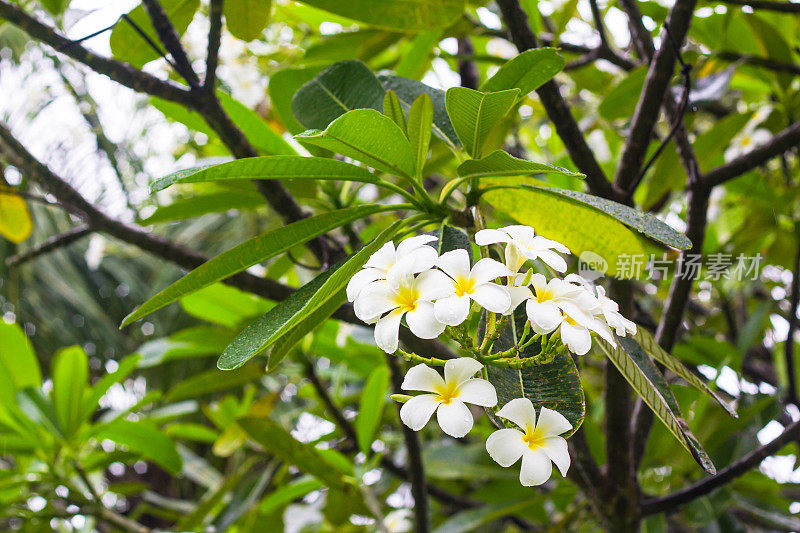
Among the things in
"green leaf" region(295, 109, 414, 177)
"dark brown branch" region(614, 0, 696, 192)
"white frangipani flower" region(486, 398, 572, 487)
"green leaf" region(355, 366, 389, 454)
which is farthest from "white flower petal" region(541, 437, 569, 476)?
→ "green leaf" region(355, 366, 389, 454)

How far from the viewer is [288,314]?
43 centimetres

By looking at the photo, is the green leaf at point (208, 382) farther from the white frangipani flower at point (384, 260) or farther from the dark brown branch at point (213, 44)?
the white frangipani flower at point (384, 260)

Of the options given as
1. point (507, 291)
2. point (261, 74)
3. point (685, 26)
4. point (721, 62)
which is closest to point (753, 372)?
point (721, 62)

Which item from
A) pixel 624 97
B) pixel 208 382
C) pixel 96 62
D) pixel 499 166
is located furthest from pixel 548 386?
pixel 208 382

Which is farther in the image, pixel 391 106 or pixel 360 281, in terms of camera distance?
pixel 391 106

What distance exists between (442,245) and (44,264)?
260 cm

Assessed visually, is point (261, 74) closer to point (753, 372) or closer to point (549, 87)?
point (549, 87)

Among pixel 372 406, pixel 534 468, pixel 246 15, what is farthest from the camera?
pixel 372 406

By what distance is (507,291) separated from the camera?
0.37 m

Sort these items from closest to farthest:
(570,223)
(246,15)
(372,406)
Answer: (570,223) → (246,15) → (372,406)

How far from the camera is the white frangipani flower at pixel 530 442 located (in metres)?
0.34

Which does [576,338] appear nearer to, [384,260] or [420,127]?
[384,260]

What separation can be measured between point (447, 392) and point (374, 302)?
66mm

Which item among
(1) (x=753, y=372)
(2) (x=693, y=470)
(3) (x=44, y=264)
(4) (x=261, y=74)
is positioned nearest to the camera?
(2) (x=693, y=470)
